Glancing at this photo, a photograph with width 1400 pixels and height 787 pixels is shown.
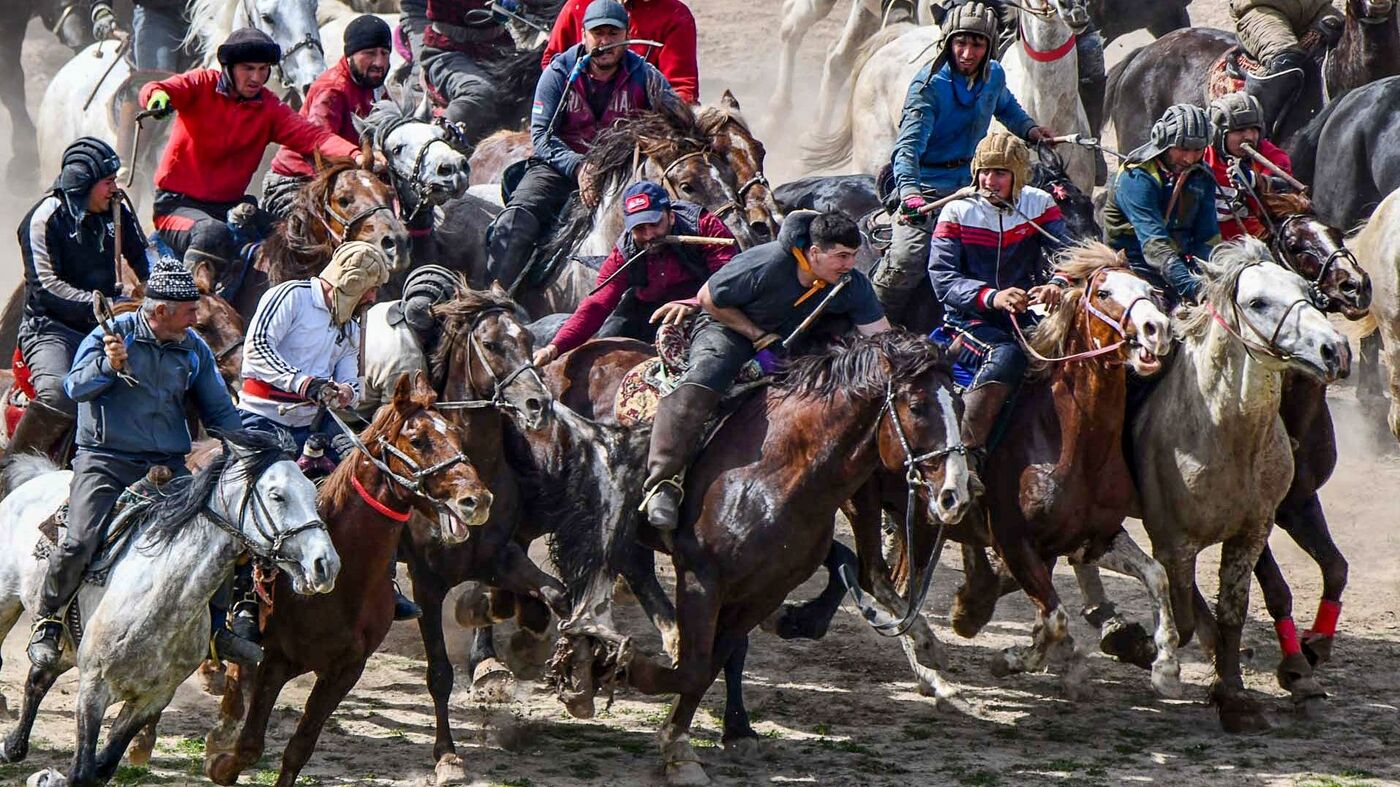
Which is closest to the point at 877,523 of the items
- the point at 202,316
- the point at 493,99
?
the point at 202,316

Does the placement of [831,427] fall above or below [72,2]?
below

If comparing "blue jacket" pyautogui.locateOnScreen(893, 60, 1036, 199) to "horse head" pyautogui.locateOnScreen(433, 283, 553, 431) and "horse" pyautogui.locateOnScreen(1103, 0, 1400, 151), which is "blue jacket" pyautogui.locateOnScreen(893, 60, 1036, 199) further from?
"horse" pyautogui.locateOnScreen(1103, 0, 1400, 151)

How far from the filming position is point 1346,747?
28.9ft

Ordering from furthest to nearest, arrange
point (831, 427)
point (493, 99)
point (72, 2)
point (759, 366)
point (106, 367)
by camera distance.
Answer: point (72, 2) < point (493, 99) < point (759, 366) < point (831, 427) < point (106, 367)

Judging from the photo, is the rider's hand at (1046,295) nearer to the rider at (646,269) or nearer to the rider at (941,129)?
the rider at (941,129)

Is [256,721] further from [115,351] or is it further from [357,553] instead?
[115,351]

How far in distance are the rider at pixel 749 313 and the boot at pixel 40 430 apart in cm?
260

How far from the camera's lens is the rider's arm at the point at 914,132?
10.1m

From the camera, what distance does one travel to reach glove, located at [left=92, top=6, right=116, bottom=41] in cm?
1628

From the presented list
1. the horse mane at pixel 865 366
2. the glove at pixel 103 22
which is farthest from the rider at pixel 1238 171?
the glove at pixel 103 22

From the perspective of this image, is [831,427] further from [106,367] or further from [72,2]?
[72,2]

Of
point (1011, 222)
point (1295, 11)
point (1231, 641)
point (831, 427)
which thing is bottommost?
point (1231, 641)

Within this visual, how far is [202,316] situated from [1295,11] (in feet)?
27.8

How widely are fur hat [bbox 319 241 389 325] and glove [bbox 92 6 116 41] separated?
345 inches
